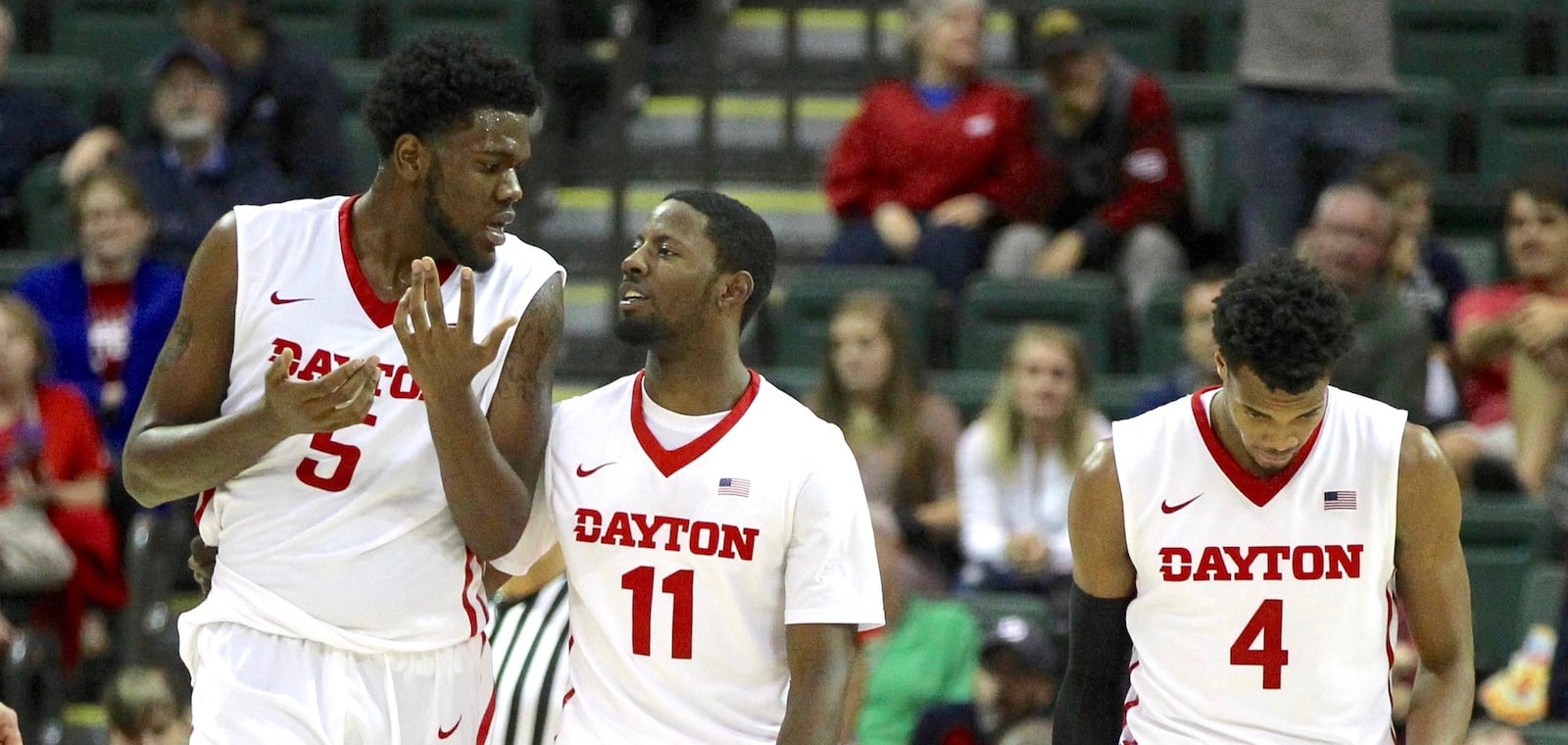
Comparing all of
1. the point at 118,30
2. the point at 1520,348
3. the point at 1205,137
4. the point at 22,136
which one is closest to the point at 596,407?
the point at 1520,348

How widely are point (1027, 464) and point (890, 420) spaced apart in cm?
45

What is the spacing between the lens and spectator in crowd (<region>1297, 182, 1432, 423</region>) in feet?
22.4

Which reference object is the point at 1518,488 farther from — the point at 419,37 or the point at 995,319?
the point at 419,37

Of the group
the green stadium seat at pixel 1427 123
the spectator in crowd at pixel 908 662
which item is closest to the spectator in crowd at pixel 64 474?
the spectator in crowd at pixel 908 662

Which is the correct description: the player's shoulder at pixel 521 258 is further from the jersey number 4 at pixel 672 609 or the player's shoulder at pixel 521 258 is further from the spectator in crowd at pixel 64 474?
the spectator in crowd at pixel 64 474

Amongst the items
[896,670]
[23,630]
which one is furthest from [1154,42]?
[23,630]

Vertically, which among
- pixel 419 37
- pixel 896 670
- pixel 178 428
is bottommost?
pixel 896 670

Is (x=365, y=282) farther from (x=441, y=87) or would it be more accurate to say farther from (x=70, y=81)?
(x=70, y=81)

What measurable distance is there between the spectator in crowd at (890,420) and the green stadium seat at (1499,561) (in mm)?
1566

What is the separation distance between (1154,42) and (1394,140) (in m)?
1.53

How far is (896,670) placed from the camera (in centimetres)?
642

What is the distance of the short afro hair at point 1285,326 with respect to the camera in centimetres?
369

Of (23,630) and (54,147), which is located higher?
(54,147)

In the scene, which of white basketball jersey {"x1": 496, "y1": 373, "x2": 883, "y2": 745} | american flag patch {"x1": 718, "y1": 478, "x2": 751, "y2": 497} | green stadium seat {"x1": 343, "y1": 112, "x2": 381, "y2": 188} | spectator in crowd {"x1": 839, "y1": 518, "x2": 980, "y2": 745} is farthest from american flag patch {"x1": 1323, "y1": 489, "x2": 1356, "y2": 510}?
green stadium seat {"x1": 343, "y1": 112, "x2": 381, "y2": 188}
